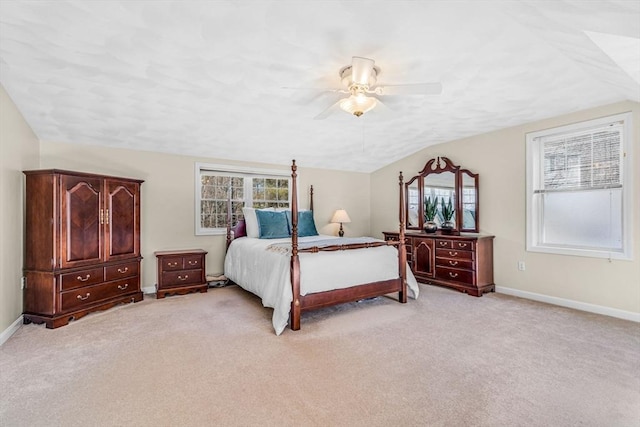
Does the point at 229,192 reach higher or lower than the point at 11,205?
higher

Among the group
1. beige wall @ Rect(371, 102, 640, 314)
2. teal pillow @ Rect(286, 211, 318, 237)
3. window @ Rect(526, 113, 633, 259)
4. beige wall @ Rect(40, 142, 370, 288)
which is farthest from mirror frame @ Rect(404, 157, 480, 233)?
beige wall @ Rect(40, 142, 370, 288)

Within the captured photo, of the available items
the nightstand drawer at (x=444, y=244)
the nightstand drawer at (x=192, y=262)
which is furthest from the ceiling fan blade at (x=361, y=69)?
the nightstand drawer at (x=192, y=262)

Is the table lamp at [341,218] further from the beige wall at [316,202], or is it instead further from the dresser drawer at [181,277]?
the dresser drawer at [181,277]

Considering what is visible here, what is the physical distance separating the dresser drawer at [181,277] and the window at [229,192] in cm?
70

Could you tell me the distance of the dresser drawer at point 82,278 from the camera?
3137 mm

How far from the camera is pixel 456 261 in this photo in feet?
14.4

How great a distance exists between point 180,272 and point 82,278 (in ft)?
3.75

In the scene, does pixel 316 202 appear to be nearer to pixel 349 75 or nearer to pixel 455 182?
pixel 455 182

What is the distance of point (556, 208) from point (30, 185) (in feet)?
19.5

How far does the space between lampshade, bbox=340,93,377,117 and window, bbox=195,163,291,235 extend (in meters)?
2.71

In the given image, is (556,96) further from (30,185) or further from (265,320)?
(30,185)

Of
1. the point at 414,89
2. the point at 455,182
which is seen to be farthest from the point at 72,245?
the point at 455,182

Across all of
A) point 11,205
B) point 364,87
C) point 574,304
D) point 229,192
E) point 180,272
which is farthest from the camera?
point 229,192

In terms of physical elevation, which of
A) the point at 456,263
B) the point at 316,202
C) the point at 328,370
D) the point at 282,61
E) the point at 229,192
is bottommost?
the point at 328,370
